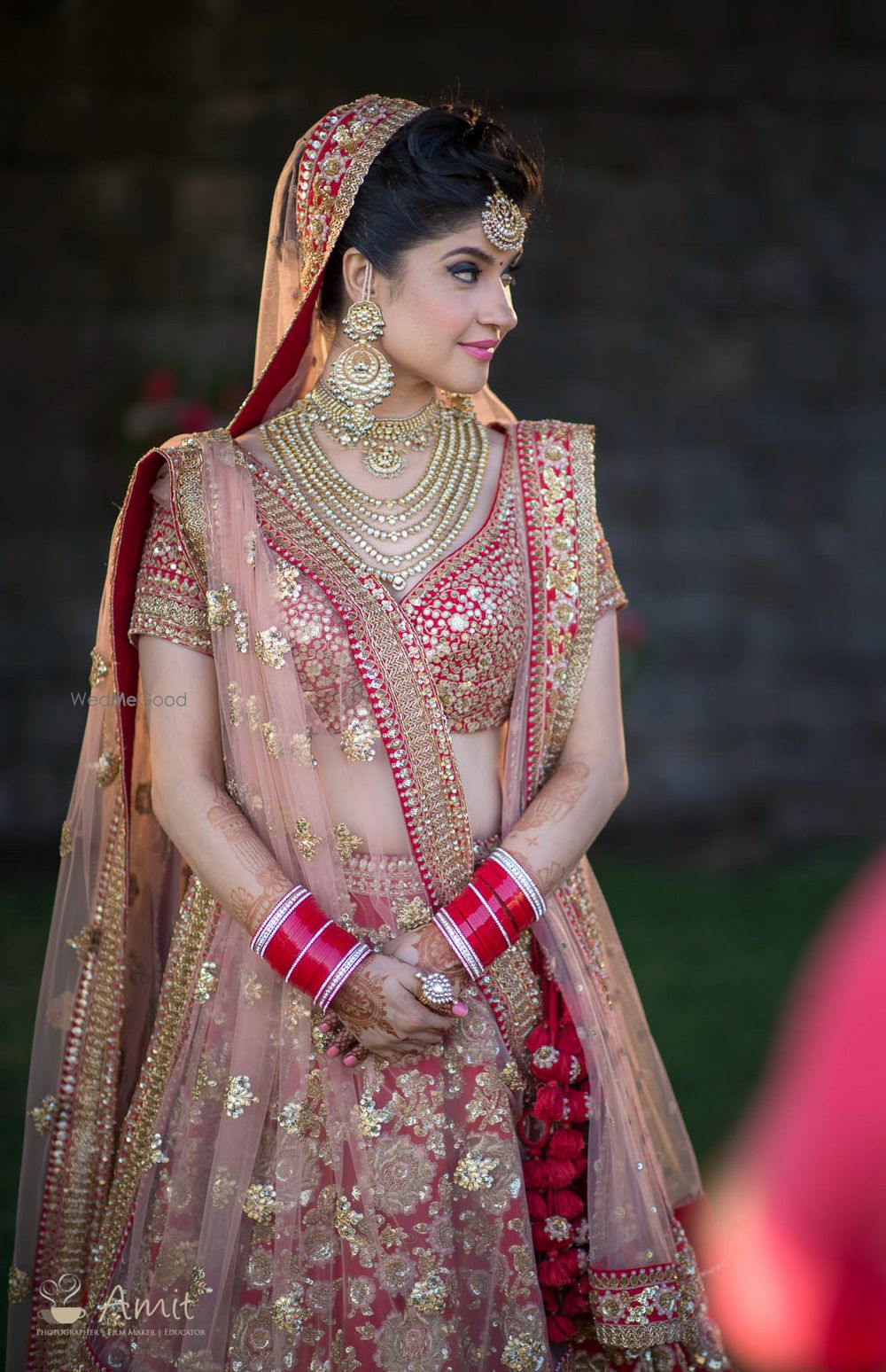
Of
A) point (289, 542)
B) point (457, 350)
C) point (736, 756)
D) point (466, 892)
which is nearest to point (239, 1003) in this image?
point (466, 892)

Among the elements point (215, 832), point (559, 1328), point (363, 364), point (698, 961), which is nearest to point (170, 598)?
point (215, 832)

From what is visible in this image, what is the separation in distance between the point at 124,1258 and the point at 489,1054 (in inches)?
21.8

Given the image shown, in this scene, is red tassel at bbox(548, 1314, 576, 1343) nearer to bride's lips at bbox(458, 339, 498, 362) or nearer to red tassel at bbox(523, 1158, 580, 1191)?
red tassel at bbox(523, 1158, 580, 1191)

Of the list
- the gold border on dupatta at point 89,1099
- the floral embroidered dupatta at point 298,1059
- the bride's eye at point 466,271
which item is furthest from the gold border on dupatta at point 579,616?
the gold border on dupatta at point 89,1099

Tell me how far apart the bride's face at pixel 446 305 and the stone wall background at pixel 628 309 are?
294 cm

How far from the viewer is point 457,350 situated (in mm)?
1892

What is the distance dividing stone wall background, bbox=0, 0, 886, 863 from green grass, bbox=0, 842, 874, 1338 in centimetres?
29

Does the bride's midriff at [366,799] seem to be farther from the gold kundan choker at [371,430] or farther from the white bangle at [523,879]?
the gold kundan choker at [371,430]

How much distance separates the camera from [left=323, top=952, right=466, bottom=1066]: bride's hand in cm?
174

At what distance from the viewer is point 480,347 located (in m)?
1.91

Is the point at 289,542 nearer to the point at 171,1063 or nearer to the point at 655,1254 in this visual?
the point at 171,1063

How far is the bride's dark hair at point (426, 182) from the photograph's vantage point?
72.7 inches

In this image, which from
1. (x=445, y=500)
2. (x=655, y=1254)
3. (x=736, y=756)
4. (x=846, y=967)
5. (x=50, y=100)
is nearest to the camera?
(x=846, y=967)

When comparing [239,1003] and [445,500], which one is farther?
[445,500]
